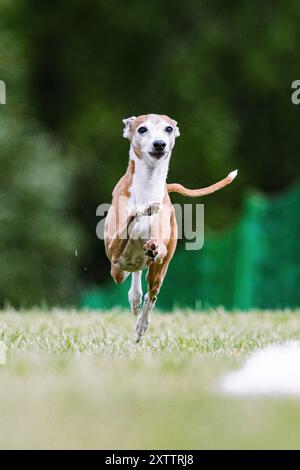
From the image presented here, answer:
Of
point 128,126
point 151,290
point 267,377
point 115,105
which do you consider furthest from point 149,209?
point 115,105

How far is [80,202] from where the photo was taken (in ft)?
76.2

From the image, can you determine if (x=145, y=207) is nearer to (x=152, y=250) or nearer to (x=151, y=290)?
(x=152, y=250)

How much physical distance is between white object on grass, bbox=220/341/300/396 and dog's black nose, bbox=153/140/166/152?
49.3 inches

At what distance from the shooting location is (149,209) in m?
6.10

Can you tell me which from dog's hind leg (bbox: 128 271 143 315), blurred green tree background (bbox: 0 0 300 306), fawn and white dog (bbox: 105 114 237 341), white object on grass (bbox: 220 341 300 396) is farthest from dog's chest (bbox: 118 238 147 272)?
blurred green tree background (bbox: 0 0 300 306)

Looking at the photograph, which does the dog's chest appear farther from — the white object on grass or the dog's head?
the white object on grass

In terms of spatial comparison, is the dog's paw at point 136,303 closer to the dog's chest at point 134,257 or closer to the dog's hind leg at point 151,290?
the dog's hind leg at point 151,290

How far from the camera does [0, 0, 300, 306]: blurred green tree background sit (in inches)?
797

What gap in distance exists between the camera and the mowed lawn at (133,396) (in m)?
3.86

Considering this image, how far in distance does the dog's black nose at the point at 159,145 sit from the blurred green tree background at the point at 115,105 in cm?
1402

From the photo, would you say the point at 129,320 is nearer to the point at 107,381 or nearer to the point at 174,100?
the point at 107,381

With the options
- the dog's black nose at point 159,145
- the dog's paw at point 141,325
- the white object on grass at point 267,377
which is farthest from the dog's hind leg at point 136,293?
the white object on grass at point 267,377

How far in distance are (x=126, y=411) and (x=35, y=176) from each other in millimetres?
A: 16227

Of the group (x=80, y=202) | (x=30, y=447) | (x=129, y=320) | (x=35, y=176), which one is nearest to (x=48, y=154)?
(x=35, y=176)
